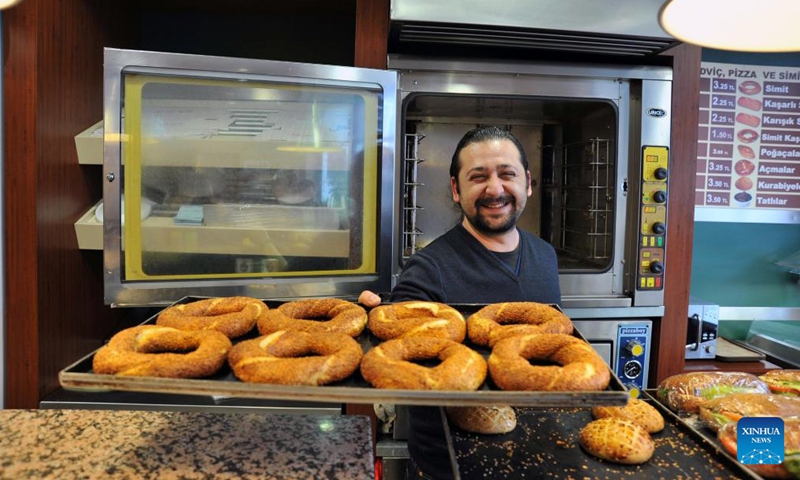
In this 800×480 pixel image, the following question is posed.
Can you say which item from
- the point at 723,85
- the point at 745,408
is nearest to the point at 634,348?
the point at 745,408

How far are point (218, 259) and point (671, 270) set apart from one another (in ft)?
6.63

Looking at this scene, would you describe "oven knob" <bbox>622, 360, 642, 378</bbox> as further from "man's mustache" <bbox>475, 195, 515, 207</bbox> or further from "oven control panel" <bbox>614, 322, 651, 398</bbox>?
"man's mustache" <bbox>475, 195, 515, 207</bbox>

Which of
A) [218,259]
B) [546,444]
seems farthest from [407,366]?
[218,259]

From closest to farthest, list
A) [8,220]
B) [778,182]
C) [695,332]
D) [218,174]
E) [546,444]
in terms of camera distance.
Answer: [546,444] → [8,220] → [218,174] → [695,332] → [778,182]

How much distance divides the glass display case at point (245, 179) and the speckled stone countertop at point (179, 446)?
914 mm

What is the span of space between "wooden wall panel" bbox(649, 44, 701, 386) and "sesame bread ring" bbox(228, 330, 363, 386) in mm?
1894

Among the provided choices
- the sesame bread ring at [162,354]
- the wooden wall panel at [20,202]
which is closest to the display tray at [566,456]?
the sesame bread ring at [162,354]

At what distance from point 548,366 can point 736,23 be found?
0.70 m

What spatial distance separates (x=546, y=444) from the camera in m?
1.02

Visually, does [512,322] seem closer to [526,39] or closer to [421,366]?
[421,366]

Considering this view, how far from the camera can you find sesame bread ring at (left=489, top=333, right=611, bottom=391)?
797 millimetres

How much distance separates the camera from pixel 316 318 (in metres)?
1.23

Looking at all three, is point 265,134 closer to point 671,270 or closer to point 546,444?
point 546,444

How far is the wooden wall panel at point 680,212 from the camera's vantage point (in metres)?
2.27
